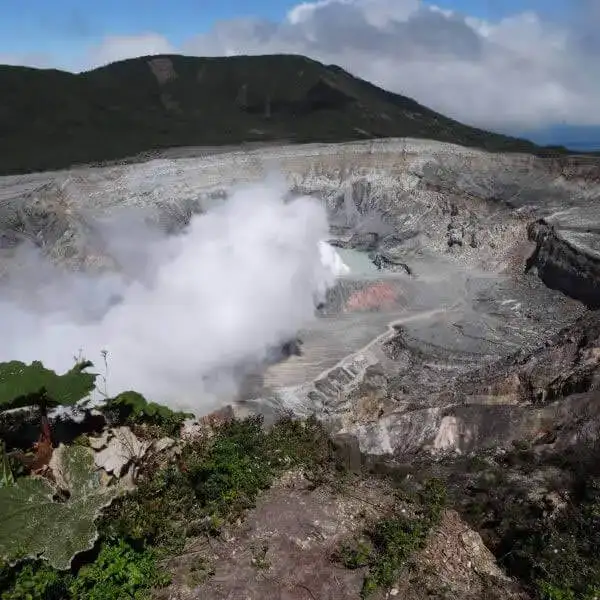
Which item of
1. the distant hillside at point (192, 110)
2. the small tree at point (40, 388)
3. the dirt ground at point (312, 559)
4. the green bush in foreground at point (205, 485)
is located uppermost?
the distant hillside at point (192, 110)

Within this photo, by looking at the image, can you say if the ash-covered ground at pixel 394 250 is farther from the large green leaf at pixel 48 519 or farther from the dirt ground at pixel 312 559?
the large green leaf at pixel 48 519

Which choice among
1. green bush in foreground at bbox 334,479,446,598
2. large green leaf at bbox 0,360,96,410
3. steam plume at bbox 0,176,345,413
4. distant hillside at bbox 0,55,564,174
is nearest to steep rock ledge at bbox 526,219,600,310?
steam plume at bbox 0,176,345,413

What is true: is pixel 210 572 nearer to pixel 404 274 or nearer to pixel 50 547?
pixel 50 547

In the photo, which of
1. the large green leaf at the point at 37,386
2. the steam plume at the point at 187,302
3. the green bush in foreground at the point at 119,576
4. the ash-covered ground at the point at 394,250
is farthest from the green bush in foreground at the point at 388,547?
the steam plume at the point at 187,302

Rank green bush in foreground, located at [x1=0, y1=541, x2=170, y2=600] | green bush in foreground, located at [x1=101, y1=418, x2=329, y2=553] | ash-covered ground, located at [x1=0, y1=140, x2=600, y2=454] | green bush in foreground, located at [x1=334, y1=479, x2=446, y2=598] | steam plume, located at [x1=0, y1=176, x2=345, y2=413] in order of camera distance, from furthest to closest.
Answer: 1. ash-covered ground, located at [x1=0, y1=140, x2=600, y2=454]
2. steam plume, located at [x1=0, y1=176, x2=345, y2=413]
3. green bush in foreground, located at [x1=101, y1=418, x2=329, y2=553]
4. green bush in foreground, located at [x1=334, y1=479, x2=446, y2=598]
5. green bush in foreground, located at [x1=0, y1=541, x2=170, y2=600]

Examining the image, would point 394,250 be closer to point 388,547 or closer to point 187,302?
point 187,302

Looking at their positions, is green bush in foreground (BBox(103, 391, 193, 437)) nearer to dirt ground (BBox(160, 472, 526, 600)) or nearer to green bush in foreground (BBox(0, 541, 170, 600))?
dirt ground (BBox(160, 472, 526, 600))

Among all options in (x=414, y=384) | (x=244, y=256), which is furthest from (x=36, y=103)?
→ (x=414, y=384)
